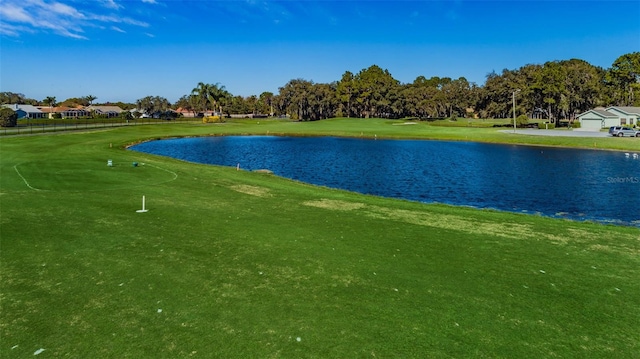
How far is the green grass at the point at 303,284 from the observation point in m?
7.21

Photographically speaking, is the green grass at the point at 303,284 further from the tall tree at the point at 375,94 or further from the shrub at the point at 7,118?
the tall tree at the point at 375,94

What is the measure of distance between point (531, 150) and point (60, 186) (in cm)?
6361

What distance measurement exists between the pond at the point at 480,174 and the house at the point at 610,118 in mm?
41479

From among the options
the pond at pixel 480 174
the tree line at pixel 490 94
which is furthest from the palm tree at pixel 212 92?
the pond at pixel 480 174

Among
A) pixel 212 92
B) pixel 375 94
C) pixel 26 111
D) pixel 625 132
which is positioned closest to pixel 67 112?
pixel 26 111

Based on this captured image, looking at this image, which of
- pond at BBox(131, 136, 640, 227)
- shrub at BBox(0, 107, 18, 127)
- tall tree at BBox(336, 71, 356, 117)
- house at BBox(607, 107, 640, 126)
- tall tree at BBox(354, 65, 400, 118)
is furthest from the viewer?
tall tree at BBox(336, 71, 356, 117)

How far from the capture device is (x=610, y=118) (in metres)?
96.2

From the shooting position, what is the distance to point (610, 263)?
39.7 ft

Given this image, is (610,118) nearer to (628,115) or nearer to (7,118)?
(628,115)

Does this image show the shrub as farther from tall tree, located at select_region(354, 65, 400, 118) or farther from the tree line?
tall tree, located at select_region(354, 65, 400, 118)

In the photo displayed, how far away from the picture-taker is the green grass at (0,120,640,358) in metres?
7.21

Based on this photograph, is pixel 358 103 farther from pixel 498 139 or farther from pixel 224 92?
pixel 498 139

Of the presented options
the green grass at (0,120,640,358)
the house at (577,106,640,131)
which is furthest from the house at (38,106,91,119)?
the green grass at (0,120,640,358)

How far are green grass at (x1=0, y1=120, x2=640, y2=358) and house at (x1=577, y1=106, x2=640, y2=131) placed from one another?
317 feet
